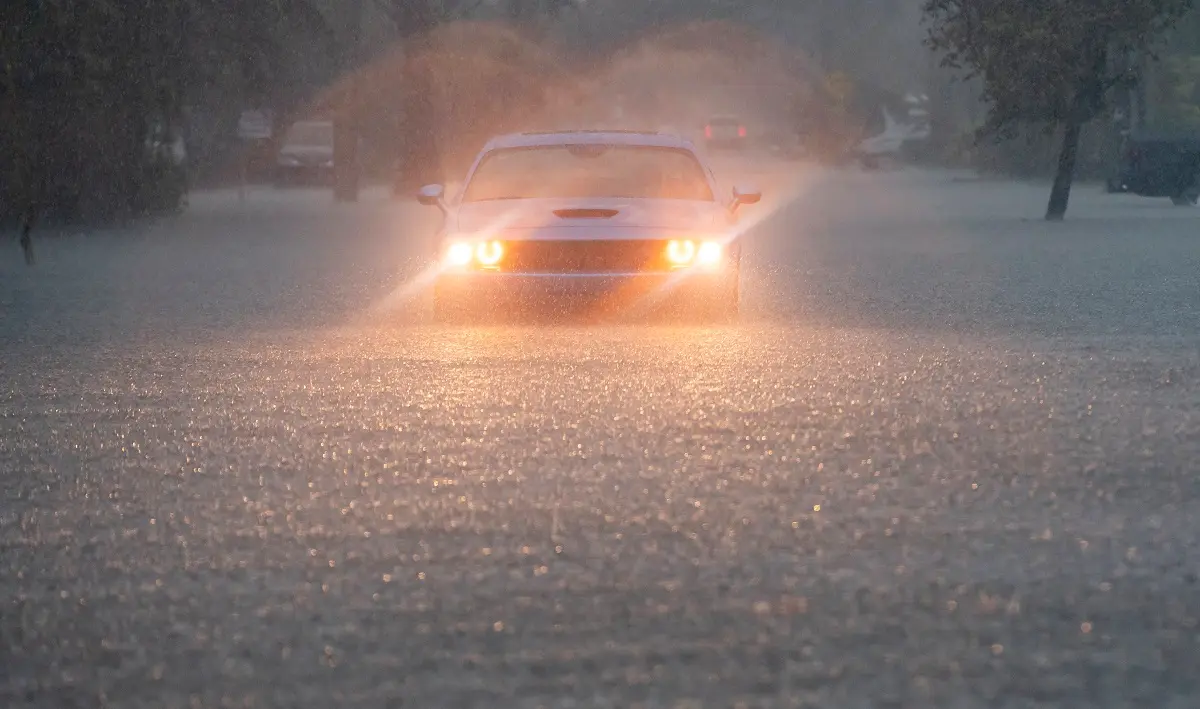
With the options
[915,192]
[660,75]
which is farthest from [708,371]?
[660,75]

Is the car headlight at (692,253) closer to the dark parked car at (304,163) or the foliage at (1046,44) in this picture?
the foliage at (1046,44)

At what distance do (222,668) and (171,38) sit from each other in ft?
65.9

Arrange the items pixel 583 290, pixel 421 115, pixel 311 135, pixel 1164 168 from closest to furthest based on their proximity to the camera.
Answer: pixel 583 290
pixel 1164 168
pixel 421 115
pixel 311 135

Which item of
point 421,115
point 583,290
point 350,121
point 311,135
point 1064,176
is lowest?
point 583,290

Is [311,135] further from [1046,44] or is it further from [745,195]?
[745,195]

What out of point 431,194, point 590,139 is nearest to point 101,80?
point 431,194

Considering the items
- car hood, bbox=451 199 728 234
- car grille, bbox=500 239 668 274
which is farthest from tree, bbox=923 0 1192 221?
car grille, bbox=500 239 668 274

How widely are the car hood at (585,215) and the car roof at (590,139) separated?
3.48 ft

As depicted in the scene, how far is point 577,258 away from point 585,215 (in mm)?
379

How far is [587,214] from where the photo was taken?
14.2m

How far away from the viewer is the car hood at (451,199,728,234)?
14.1 meters

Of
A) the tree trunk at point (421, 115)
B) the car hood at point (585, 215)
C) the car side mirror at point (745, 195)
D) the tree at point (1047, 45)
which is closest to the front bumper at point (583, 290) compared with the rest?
the car hood at point (585, 215)

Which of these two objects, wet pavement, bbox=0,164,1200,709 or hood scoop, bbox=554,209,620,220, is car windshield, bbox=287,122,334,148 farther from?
hood scoop, bbox=554,209,620,220

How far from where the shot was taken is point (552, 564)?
612 centimetres
